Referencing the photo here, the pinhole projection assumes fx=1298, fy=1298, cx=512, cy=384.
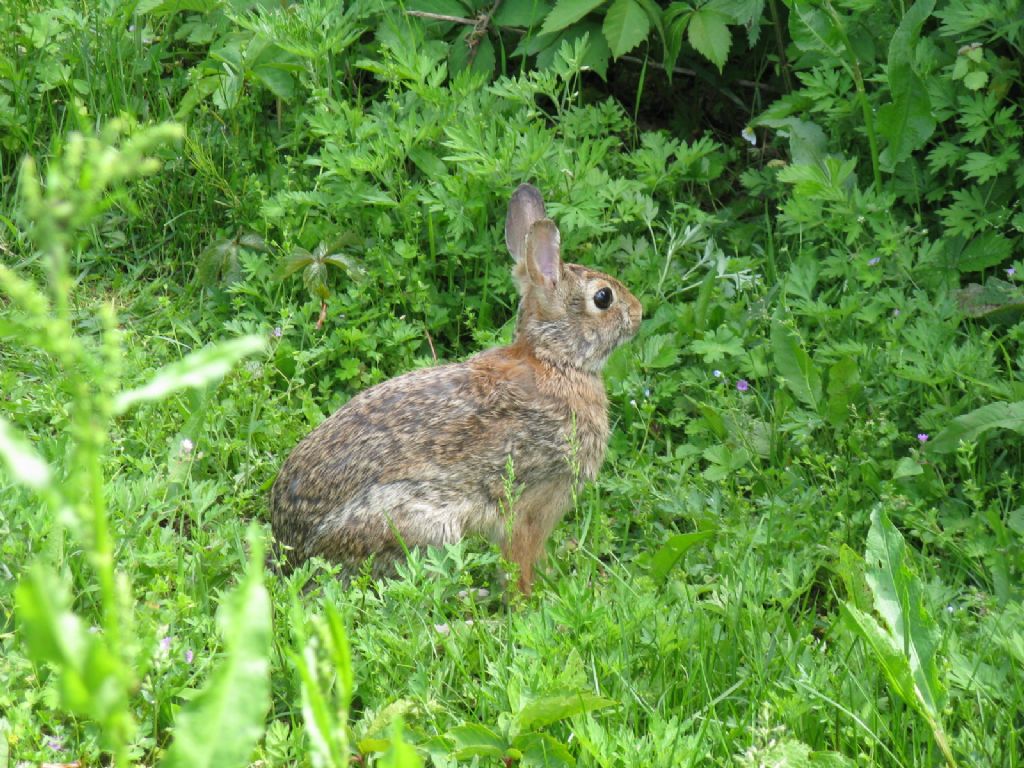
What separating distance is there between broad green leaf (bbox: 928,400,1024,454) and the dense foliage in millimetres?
10

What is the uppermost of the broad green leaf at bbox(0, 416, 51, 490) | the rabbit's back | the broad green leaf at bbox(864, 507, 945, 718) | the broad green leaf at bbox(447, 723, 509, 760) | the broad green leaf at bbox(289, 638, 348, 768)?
the broad green leaf at bbox(0, 416, 51, 490)

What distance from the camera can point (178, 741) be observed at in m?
1.10

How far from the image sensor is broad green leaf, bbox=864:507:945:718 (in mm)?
2922

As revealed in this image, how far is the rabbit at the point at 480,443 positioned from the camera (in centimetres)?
405

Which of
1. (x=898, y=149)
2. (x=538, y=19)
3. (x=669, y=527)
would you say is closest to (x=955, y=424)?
(x=669, y=527)

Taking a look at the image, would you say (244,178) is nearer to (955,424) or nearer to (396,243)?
(396,243)

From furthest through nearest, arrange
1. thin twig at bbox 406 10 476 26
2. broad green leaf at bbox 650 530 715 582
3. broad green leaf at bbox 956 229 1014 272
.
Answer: thin twig at bbox 406 10 476 26 → broad green leaf at bbox 956 229 1014 272 → broad green leaf at bbox 650 530 715 582

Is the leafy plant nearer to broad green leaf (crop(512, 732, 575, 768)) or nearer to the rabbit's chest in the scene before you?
broad green leaf (crop(512, 732, 575, 768))

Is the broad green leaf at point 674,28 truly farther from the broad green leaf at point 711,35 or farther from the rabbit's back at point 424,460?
the rabbit's back at point 424,460

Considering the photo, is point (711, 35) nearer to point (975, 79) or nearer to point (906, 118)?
point (906, 118)

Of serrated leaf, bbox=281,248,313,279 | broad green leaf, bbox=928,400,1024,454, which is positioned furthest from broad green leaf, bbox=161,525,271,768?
serrated leaf, bbox=281,248,313,279

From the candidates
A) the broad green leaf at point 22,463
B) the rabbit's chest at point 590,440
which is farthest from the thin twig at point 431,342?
the broad green leaf at point 22,463

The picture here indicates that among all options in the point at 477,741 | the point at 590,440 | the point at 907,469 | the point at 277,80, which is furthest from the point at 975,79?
the point at 477,741

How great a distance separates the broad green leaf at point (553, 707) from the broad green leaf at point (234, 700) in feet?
5.78
